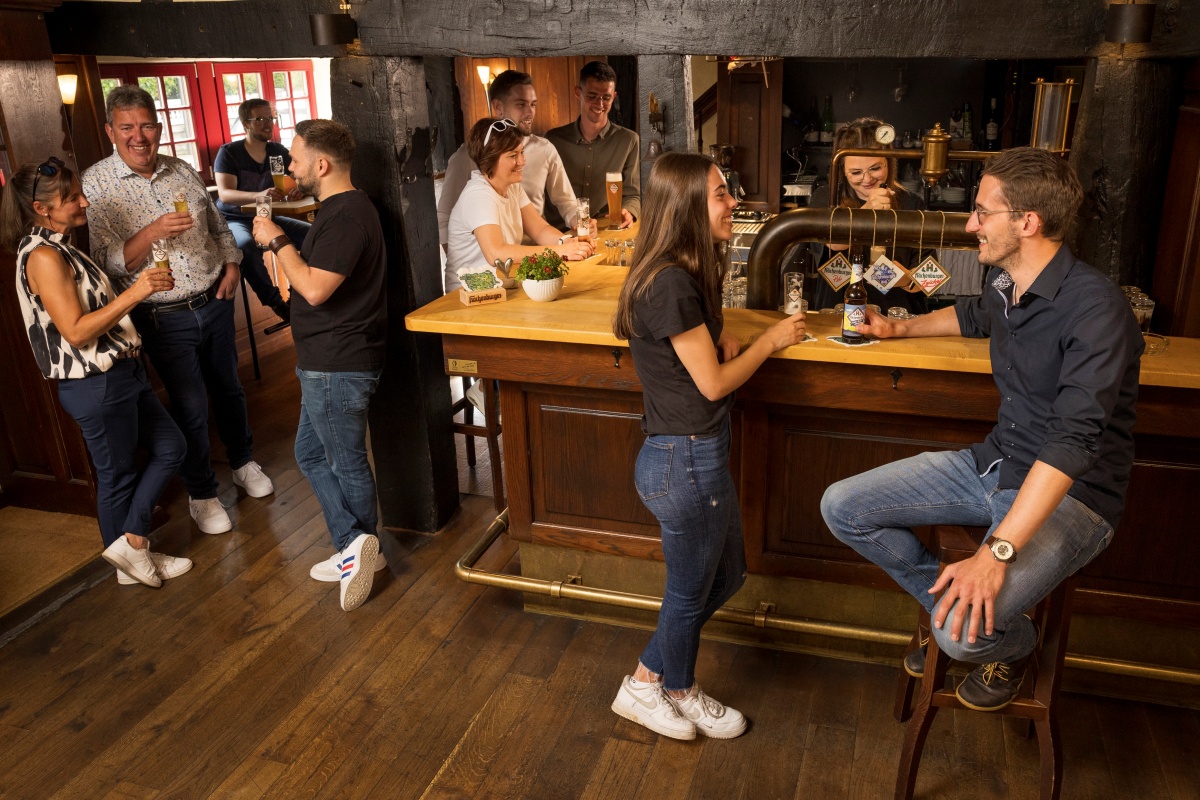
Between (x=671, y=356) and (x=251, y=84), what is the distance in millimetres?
7784

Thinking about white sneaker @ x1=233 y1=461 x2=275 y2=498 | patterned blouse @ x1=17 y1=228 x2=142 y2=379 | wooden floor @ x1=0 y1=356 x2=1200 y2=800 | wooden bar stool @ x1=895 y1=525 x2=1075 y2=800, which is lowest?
wooden floor @ x1=0 y1=356 x2=1200 y2=800

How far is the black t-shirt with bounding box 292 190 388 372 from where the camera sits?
3.55 metres

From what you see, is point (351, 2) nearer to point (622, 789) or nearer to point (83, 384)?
point (83, 384)

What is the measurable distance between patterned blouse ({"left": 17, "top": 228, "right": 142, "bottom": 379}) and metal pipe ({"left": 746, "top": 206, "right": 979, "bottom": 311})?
2.51m

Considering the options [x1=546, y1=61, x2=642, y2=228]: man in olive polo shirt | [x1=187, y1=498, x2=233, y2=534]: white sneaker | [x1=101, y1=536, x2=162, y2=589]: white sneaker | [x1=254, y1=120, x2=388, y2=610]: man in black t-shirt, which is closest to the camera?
[x1=254, y1=120, x2=388, y2=610]: man in black t-shirt

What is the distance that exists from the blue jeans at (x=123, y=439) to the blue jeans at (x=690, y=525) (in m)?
2.28

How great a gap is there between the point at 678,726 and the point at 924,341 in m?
1.43

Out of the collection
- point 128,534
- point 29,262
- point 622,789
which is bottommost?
point 622,789

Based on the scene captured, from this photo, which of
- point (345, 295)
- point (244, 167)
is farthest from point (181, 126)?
point (345, 295)

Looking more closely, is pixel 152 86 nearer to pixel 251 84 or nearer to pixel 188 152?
pixel 188 152

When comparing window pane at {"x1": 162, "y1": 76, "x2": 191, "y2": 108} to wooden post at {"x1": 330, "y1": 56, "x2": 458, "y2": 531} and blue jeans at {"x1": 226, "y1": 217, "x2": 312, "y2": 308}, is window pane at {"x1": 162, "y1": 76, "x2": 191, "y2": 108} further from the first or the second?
wooden post at {"x1": 330, "y1": 56, "x2": 458, "y2": 531}

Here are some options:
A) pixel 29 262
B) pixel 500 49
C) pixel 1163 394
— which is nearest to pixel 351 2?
pixel 500 49

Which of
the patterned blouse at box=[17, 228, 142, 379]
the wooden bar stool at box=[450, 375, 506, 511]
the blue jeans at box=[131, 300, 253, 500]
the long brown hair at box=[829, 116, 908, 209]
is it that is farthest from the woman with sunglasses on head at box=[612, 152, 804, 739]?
the blue jeans at box=[131, 300, 253, 500]

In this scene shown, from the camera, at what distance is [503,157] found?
4.09 m
